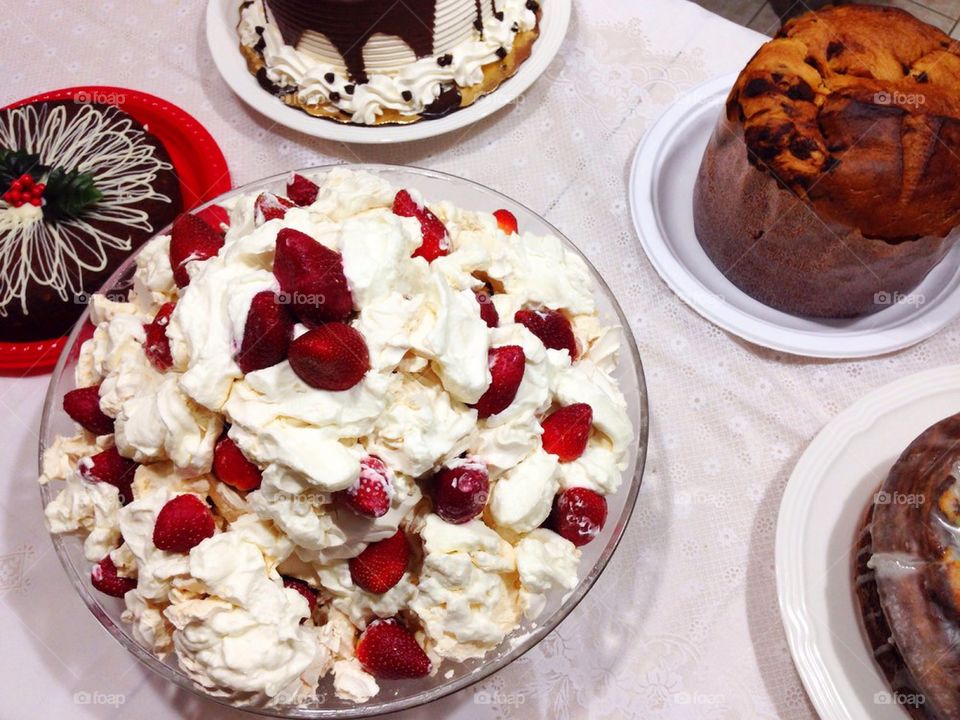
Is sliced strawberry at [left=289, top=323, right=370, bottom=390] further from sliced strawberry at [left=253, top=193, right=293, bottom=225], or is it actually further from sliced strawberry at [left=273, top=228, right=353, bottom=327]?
sliced strawberry at [left=253, top=193, right=293, bottom=225]

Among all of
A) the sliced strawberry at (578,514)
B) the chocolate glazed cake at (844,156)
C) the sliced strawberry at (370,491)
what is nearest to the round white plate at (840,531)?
the chocolate glazed cake at (844,156)

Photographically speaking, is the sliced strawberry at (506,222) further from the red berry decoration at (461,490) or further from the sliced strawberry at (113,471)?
the sliced strawberry at (113,471)

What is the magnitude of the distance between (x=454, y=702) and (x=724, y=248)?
839 mm

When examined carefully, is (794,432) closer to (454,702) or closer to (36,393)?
(454,702)

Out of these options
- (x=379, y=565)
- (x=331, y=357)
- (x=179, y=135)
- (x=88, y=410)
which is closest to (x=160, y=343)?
(x=88, y=410)

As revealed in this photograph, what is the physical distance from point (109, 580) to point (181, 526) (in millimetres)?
178

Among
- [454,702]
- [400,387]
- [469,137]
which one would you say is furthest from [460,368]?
[469,137]

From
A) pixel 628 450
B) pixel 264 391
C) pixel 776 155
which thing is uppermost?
pixel 776 155

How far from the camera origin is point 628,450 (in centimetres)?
104

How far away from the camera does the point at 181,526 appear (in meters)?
0.86

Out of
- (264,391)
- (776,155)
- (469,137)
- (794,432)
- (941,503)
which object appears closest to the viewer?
(264,391)

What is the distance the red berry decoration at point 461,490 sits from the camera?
2.82ft

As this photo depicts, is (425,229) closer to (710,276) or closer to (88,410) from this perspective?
(88,410)

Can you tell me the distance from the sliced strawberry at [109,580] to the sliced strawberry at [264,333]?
324mm
